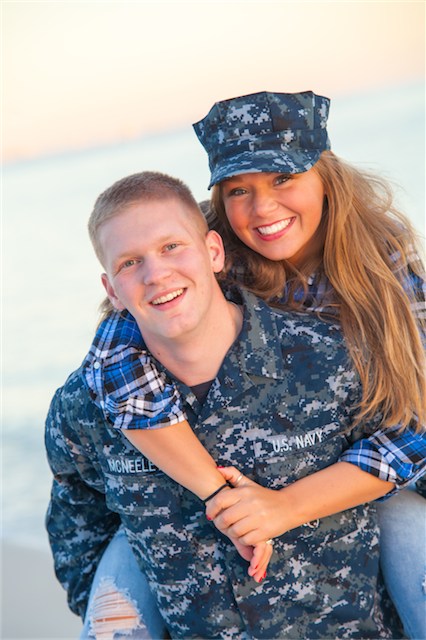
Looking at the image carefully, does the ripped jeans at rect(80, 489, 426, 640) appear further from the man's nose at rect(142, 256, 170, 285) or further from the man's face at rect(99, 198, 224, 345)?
the man's nose at rect(142, 256, 170, 285)

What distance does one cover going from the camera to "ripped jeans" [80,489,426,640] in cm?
230

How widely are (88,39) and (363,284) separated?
16253 mm

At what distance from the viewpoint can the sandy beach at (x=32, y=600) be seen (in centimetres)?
366

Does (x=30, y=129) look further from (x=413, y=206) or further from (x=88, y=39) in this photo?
(x=413, y=206)

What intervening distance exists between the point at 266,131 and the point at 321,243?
42cm

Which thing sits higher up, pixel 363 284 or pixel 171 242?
pixel 171 242

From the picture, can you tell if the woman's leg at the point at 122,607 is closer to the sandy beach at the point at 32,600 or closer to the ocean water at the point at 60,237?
the sandy beach at the point at 32,600

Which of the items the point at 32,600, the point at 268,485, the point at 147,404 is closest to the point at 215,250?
the point at 147,404

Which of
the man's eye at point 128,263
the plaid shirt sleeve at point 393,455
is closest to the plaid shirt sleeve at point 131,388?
the man's eye at point 128,263


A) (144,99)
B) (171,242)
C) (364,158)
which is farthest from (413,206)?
(144,99)

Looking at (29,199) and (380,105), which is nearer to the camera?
(29,199)

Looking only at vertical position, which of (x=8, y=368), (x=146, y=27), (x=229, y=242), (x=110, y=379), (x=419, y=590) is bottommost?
(x=8, y=368)

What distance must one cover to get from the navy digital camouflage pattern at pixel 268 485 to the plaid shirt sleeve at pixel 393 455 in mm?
63

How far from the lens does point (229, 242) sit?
2730 millimetres
